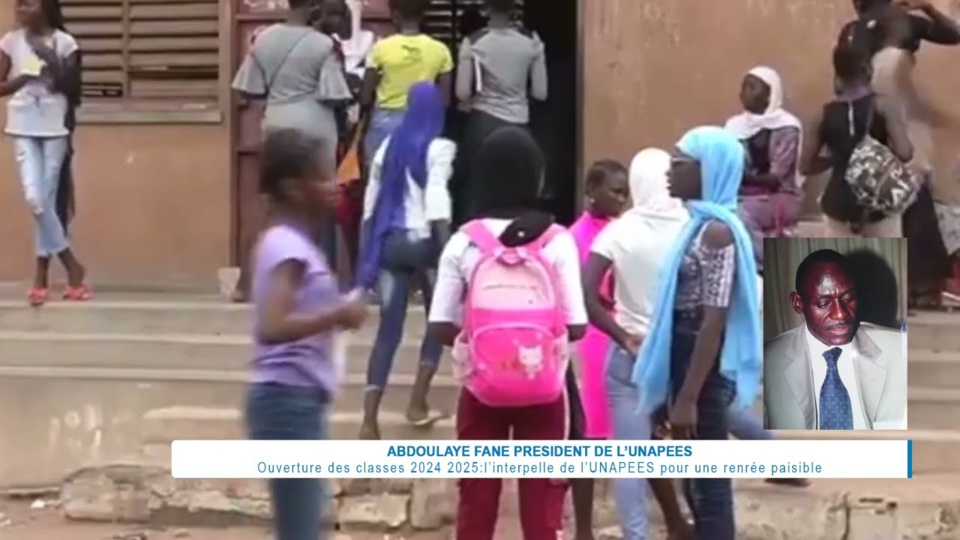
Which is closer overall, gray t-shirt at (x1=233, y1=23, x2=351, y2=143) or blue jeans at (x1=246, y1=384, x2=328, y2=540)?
blue jeans at (x1=246, y1=384, x2=328, y2=540)

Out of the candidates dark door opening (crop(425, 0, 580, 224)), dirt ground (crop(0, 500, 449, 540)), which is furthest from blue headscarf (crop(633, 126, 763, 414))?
dark door opening (crop(425, 0, 580, 224))

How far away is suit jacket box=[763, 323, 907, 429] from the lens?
22.6 ft

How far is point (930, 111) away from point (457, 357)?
429 cm

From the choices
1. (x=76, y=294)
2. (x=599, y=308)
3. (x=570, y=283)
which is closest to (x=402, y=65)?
(x=76, y=294)

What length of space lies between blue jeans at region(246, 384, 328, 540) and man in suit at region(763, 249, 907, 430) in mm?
2792

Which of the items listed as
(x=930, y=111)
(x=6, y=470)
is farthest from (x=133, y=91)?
(x=930, y=111)

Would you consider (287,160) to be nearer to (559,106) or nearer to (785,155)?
(785,155)

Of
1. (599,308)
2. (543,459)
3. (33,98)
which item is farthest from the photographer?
(33,98)

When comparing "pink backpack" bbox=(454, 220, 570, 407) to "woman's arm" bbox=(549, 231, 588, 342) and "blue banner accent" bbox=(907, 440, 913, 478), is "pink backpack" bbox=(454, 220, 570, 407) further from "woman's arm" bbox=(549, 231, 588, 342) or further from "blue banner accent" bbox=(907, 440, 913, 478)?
"blue banner accent" bbox=(907, 440, 913, 478)

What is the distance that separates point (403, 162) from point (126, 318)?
8.27 feet

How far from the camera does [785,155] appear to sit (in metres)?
7.67

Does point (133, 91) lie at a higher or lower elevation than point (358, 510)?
higher

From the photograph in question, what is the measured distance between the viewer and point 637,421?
5.82m

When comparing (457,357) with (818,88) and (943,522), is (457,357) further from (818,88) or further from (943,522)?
(818,88)
